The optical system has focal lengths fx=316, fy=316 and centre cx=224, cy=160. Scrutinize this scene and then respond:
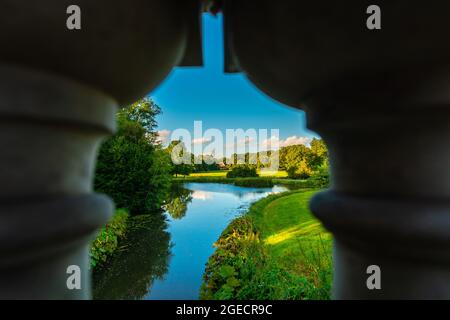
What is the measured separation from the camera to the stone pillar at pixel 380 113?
48 centimetres

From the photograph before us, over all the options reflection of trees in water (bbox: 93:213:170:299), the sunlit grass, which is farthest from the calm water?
the sunlit grass

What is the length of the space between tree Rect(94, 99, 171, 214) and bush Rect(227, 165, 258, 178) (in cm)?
534

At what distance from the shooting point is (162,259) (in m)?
5.88

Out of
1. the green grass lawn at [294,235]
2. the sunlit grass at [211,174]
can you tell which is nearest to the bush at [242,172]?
the sunlit grass at [211,174]

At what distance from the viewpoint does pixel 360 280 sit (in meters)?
0.62

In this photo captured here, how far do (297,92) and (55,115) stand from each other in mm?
445

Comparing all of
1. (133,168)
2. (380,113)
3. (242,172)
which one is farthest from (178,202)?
(380,113)

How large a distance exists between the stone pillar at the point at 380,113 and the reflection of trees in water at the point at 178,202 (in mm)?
8585

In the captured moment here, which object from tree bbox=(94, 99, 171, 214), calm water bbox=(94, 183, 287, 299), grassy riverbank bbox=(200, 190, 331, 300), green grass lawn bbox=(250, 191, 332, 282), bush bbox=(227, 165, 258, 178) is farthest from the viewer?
bush bbox=(227, 165, 258, 178)

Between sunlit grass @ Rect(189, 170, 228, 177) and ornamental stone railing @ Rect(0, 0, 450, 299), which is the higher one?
ornamental stone railing @ Rect(0, 0, 450, 299)

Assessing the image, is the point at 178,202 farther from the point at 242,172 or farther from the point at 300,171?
the point at 242,172

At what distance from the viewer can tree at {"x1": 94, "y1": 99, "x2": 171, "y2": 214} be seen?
7531mm

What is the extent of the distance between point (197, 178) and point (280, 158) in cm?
616

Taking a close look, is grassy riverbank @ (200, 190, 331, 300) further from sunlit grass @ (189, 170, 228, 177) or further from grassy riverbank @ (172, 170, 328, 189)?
sunlit grass @ (189, 170, 228, 177)
